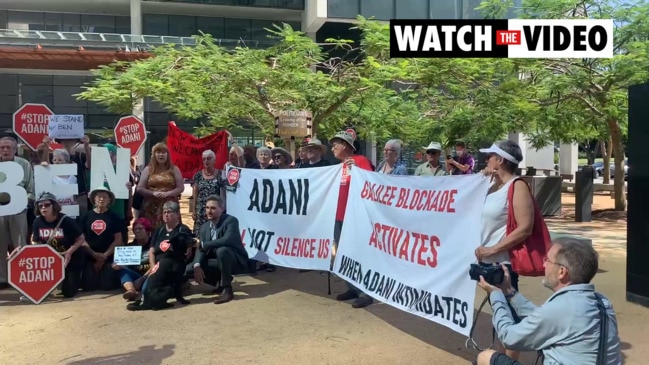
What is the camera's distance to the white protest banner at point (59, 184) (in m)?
6.80

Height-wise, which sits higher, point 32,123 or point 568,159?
point 32,123

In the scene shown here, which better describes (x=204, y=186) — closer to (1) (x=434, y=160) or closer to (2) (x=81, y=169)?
(2) (x=81, y=169)

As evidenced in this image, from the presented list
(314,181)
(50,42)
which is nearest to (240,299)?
(314,181)

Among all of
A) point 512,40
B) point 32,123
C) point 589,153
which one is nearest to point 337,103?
point 512,40

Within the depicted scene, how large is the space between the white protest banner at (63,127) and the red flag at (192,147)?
226 cm

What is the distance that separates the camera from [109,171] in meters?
7.11

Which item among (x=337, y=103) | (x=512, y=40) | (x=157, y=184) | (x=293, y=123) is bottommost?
(x=157, y=184)

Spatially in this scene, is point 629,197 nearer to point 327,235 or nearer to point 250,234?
point 327,235

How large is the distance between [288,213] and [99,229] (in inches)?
87.9

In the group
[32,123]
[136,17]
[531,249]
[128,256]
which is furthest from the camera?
[136,17]

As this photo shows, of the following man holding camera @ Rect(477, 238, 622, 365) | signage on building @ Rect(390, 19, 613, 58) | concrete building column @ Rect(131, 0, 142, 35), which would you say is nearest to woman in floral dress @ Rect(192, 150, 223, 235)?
man holding camera @ Rect(477, 238, 622, 365)

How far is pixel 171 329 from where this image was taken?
536cm

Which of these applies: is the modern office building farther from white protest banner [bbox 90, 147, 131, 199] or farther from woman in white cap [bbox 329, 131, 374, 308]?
woman in white cap [bbox 329, 131, 374, 308]

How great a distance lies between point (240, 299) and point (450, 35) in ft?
28.2
